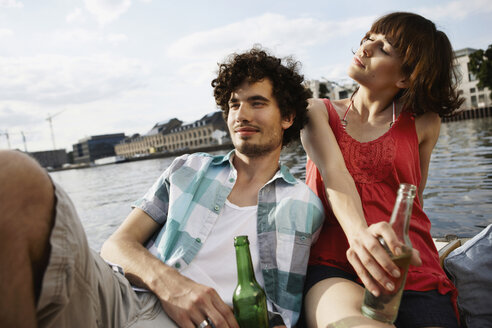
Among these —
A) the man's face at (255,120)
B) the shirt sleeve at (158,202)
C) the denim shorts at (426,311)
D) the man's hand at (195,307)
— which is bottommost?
the denim shorts at (426,311)

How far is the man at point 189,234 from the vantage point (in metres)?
1.15

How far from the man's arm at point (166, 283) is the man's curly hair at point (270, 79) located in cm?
112

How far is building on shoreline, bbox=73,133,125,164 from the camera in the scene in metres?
122

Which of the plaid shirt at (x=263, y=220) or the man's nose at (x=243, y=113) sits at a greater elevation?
the man's nose at (x=243, y=113)

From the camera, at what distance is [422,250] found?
7.00 feet

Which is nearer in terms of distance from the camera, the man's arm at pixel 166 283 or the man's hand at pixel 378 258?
the man's hand at pixel 378 258

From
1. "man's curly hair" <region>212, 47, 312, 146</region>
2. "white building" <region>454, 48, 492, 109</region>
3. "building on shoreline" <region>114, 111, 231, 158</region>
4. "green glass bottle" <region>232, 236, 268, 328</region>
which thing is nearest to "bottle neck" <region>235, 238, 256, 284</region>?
"green glass bottle" <region>232, 236, 268, 328</region>

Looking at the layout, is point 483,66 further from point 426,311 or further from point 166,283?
point 166,283

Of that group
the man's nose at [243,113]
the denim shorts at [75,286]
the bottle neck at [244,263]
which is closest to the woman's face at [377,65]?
the man's nose at [243,113]

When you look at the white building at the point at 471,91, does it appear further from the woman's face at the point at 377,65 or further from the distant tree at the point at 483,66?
the woman's face at the point at 377,65

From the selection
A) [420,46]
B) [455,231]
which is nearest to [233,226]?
[420,46]

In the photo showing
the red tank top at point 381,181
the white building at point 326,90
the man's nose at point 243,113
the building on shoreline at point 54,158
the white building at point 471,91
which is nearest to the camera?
the red tank top at point 381,181

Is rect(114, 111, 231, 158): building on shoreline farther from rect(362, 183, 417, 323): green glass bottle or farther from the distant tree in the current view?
rect(362, 183, 417, 323): green glass bottle

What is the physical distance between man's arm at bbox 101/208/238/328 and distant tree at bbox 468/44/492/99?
5255cm
